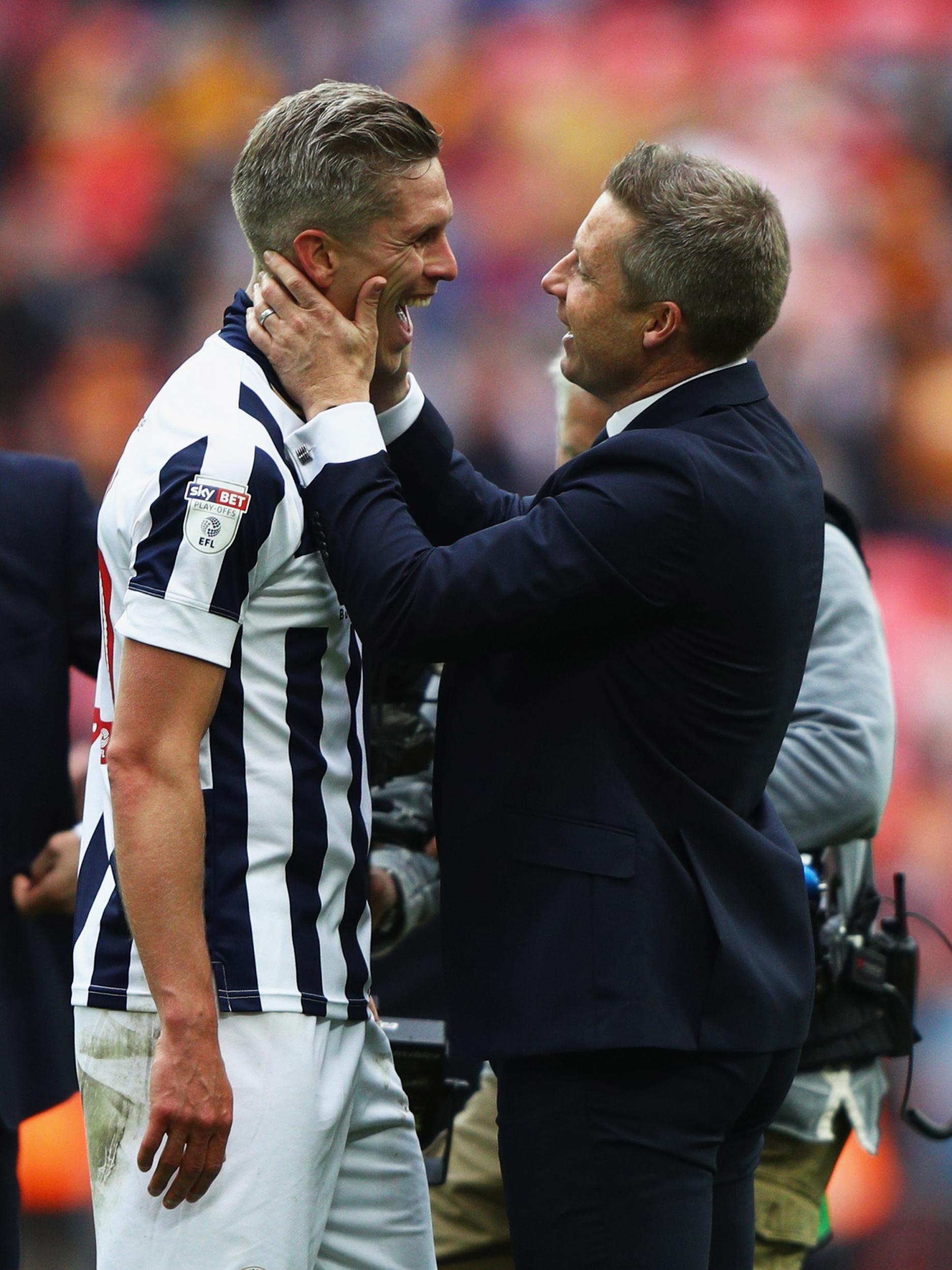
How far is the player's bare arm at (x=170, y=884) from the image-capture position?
148 centimetres

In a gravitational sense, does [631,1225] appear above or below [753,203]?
below

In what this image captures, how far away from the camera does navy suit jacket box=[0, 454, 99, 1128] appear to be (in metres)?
2.29

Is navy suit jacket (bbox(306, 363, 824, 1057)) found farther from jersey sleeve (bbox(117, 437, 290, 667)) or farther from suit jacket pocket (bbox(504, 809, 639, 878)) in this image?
jersey sleeve (bbox(117, 437, 290, 667))

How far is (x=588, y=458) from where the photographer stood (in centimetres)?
167

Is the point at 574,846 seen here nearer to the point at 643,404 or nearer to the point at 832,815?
the point at 643,404

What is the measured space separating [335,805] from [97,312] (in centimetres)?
268

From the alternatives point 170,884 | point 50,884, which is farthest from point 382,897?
point 170,884

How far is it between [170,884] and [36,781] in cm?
92

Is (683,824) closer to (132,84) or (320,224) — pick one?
(320,224)

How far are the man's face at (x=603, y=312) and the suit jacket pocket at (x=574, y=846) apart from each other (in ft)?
1.69

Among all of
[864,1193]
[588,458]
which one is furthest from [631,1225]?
[864,1193]

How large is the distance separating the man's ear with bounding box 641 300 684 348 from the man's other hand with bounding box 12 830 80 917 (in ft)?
3.76

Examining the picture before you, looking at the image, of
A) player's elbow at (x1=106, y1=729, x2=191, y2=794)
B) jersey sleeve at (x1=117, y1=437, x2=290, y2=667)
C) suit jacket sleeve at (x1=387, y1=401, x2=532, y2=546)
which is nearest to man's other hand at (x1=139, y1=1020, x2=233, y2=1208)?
player's elbow at (x1=106, y1=729, x2=191, y2=794)

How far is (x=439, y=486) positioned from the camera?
2014 mm
